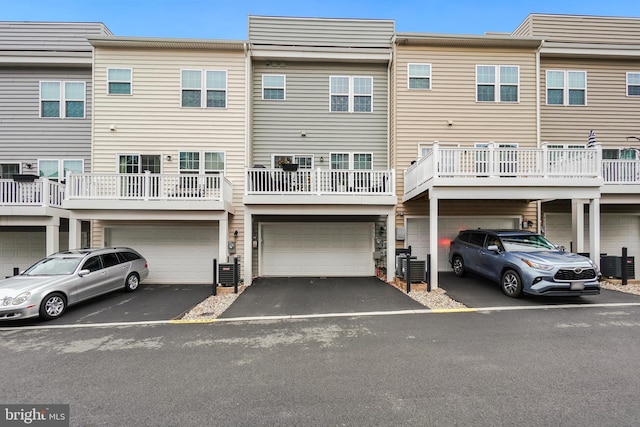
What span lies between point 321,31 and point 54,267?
39.4ft

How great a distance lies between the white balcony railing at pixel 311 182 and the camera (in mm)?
9789

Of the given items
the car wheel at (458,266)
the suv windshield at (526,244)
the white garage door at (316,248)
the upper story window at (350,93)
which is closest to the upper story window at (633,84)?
the suv windshield at (526,244)

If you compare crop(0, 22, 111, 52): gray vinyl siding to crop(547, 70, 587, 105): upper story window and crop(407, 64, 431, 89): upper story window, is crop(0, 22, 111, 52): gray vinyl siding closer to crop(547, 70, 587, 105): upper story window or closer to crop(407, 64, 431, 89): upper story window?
crop(407, 64, 431, 89): upper story window

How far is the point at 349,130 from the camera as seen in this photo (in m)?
12.1

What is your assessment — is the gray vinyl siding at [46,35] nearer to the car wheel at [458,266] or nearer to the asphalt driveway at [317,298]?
the asphalt driveway at [317,298]

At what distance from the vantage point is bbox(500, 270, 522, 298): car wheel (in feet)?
25.0

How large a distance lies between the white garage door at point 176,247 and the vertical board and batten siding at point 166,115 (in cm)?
121

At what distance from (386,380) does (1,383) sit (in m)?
4.94

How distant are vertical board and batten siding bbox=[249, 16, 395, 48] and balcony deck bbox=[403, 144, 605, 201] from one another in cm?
627

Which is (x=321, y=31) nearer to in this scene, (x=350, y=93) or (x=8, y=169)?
(x=350, y=93)

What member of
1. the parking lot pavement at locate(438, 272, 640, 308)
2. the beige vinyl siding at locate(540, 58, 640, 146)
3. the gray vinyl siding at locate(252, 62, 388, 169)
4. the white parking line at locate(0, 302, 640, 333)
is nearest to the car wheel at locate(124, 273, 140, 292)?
the white parking line at locate(0, 302, 640, 333)

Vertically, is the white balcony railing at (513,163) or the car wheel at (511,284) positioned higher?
the white balcony railing at (513,163)

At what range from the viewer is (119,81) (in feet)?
36.9

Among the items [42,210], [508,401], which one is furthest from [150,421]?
[42,210]
